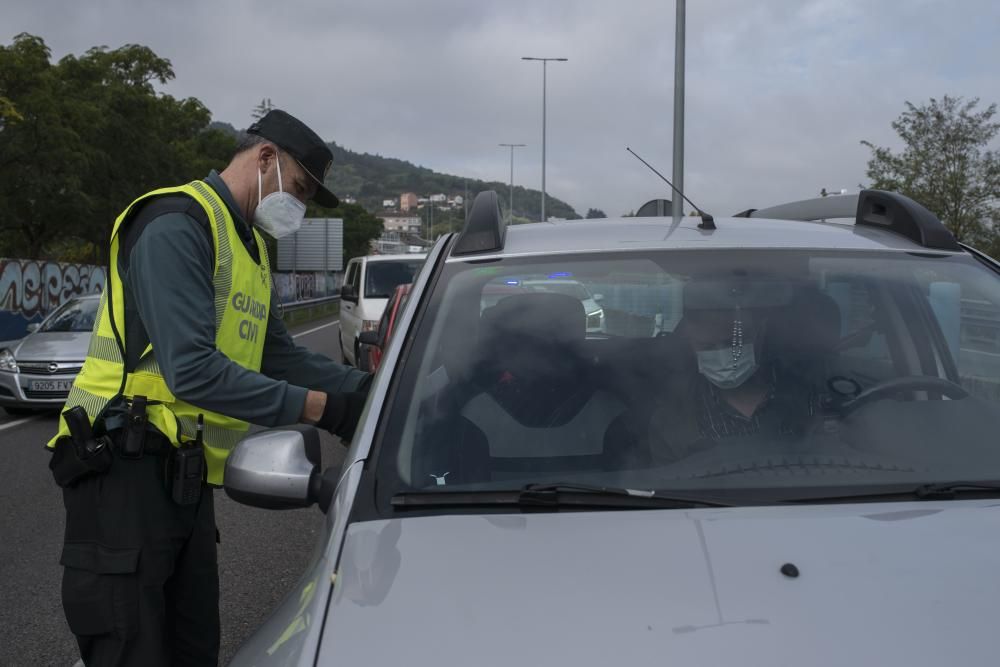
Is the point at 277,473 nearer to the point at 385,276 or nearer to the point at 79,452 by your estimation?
the point at 79,452

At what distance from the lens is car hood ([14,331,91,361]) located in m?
11.3

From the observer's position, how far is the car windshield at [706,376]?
2236mm

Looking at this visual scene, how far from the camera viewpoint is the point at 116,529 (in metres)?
2.47

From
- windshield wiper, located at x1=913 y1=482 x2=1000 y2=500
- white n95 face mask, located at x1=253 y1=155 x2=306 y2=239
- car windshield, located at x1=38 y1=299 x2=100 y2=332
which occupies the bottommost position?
car windshield, located at x1=38 y1=299 x2=100 y2=332

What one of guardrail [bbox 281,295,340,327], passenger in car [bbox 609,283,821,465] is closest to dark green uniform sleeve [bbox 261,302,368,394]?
passenger in car [bbox 609,283,821,465]

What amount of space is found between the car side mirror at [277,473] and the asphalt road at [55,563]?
230 cm

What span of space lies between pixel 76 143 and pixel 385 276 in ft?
48.3

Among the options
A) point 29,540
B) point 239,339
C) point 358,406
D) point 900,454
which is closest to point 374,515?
point 358,406

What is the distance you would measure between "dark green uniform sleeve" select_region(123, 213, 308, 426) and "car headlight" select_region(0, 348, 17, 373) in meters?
9.86

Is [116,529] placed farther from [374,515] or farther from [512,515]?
[512,515]

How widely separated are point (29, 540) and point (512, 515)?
17.1ft

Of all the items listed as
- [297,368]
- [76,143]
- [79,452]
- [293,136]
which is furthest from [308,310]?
[79,452]

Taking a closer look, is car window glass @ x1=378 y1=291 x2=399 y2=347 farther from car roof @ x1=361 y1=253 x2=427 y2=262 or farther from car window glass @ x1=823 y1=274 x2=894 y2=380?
car window glass @ x1=823 y1=274 x2=894 y2=380

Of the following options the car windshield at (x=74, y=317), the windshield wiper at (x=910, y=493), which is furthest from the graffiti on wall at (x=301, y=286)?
the windshield wiper at (x=910, y=493)
